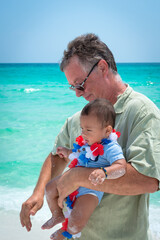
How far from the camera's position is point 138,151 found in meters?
1.55

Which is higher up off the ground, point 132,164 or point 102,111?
point 102,111

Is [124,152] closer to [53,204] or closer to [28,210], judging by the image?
[53,204]

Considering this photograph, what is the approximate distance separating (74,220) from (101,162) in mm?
352

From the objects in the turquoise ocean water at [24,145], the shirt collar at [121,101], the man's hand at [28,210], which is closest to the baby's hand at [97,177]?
the shirt collar at [121,101]

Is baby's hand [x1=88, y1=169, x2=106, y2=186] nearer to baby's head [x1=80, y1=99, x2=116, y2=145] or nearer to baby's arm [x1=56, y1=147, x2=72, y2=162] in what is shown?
baby's head [x1=80, y1=99, x2=116, y2=145]

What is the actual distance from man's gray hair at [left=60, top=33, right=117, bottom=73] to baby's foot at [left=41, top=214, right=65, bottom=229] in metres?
1.00

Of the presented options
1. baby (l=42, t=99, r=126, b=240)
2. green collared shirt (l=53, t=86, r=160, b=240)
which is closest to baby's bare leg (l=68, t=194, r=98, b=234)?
baby (l=42, t=99, r=126, b=240)

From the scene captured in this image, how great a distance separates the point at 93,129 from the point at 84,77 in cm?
50

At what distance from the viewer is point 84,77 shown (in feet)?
6.86

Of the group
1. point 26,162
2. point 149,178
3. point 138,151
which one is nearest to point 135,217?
point 149,178

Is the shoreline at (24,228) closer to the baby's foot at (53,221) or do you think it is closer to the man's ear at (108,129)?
the baby's foot at (53,221)

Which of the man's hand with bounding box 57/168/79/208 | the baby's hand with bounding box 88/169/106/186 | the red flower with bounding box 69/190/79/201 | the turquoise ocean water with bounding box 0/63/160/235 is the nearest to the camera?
the baby's hand with bounding box 88/169/106/186

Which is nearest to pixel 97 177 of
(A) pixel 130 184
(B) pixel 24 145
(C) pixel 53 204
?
(A) pixel 130 184

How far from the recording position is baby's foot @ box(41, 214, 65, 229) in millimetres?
1836
